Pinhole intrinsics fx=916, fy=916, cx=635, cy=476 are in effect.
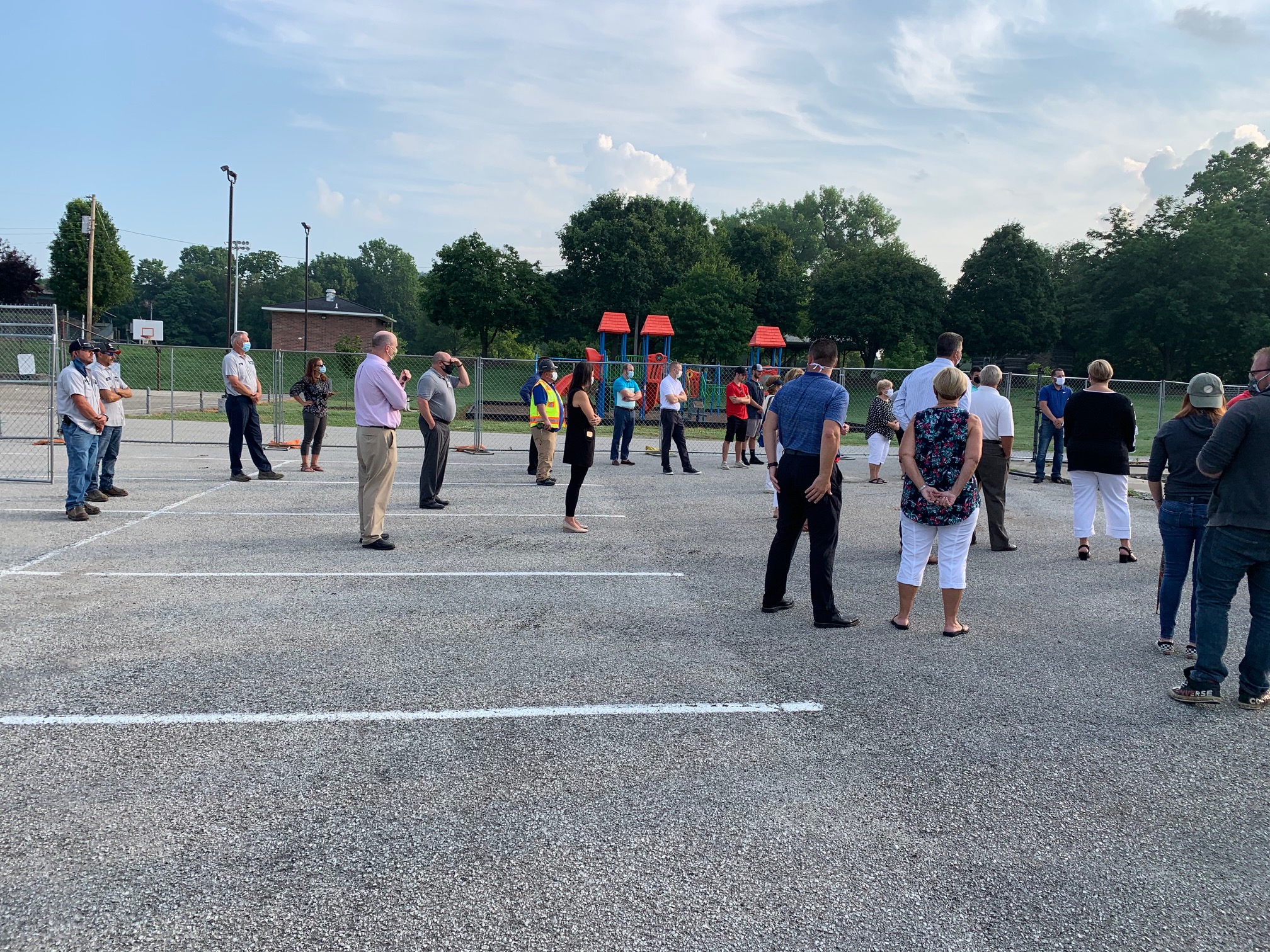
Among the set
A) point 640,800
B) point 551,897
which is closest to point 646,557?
point 640,800

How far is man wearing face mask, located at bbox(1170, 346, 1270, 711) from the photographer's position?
4781mm

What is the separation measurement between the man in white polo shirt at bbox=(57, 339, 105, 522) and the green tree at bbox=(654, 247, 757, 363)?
42.7 meters

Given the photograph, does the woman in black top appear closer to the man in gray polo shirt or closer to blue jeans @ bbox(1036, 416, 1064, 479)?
blue jeans @ bbox(1036, 416, 1064, 479)

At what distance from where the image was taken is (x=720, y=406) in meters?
31.7

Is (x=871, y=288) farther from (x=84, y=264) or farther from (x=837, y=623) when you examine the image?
(x=837, y=623)

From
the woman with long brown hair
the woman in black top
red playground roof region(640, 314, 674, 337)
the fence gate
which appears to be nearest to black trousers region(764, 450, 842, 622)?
the woman with long brown hair

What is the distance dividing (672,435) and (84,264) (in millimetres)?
48280

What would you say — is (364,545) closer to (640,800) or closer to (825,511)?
(825,511)

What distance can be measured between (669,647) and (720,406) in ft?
86.0

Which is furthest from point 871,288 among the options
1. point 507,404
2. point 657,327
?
point 507,404

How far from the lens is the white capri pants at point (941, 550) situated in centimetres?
610

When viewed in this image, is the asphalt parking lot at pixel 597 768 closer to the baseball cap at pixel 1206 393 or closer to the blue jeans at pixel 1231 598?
the blue jeans at pixel 1231 598

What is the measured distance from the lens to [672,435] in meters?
16.6

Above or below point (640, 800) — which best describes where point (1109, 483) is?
above
